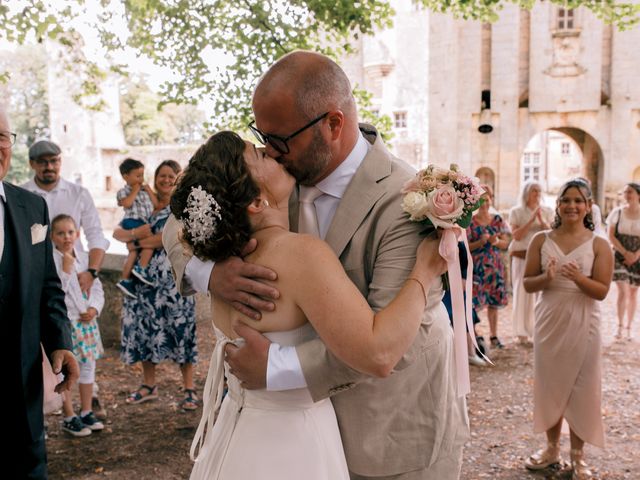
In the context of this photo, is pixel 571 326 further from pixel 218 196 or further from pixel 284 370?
pixel 218 196

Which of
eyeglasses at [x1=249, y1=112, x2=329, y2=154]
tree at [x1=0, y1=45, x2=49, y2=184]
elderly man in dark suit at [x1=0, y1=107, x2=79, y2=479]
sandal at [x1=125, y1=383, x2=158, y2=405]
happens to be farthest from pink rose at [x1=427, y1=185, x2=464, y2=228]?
tree at [x1=0, y1=45, x2=49, y2=184]

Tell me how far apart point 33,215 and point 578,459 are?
14.9ft

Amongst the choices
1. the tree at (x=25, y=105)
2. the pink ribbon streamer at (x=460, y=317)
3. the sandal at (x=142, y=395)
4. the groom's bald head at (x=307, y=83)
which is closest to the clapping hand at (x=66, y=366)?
the groom's bald head at (x=307, y=83)

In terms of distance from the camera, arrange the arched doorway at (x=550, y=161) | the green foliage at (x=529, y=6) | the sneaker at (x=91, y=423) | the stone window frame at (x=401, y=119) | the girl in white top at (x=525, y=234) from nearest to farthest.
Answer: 1. the sneaker at (x=91, y=423)
2. the green foliage at (x=529, y=6)
3. the girl in white top at (x=525, y=234)
4. the stone window frame at (x=401, y=119)
5. the arched doorway at (x=550, y=161)

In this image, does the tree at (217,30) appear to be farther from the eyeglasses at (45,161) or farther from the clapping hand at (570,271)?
the clapping hand at (570,271)

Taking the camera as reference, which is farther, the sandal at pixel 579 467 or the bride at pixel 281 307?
the sandal at pixel 579 467

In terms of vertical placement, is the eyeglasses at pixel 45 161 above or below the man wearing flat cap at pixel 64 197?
above

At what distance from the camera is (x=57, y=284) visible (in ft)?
11.4

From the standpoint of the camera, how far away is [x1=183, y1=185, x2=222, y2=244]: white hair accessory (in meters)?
2.15

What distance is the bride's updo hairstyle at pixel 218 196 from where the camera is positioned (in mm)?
2172

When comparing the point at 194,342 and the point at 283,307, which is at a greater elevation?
the point at 283,307

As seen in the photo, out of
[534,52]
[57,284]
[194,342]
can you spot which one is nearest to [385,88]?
[534,52]

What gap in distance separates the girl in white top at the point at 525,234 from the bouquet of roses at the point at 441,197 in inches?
280

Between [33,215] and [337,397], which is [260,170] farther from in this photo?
[33,215]
